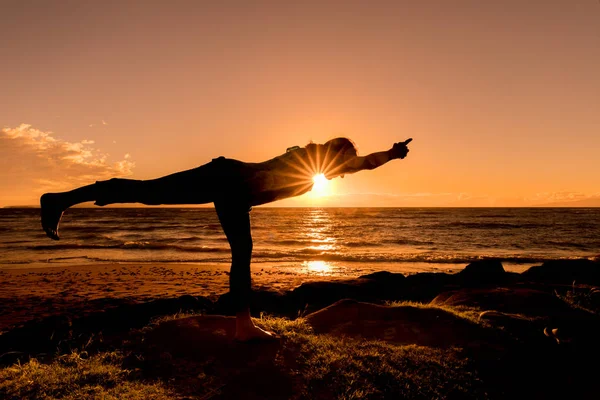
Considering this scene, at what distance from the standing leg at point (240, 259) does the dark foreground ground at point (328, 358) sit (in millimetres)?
208

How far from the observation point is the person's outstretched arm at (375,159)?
12.0 ft

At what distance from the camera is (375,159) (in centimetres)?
372

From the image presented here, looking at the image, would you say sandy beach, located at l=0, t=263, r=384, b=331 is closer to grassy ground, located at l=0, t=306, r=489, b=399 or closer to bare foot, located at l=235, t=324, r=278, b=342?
grassy ground, located at l=0, t=306, r=489, b=399

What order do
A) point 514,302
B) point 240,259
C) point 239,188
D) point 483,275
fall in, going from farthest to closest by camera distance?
point 483,275 < point 514,302 < point 240,259 < point 239,188

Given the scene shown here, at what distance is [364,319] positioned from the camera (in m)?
5.15

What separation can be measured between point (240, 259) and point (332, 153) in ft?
4.92

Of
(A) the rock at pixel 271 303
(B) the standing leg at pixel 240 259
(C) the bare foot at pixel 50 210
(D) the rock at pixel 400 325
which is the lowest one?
(A) the rock at pixel 271 303

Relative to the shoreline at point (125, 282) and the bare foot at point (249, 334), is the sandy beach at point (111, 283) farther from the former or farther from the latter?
the bare foot at point (249, 334)

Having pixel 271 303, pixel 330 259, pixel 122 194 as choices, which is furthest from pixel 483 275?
pixel 122 194

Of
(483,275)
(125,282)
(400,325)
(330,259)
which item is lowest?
(330,259)

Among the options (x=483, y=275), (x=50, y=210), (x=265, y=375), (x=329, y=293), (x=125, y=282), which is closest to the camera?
(x=50, y=210)

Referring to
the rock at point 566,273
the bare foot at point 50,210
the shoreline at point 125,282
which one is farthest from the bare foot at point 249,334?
the rock at point 566,273

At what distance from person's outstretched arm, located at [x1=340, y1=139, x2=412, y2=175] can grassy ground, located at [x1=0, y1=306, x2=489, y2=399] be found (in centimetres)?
191

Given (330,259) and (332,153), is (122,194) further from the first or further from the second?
(330,259)
